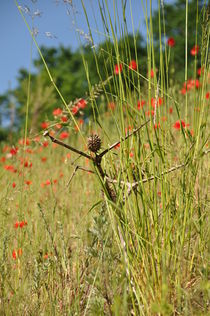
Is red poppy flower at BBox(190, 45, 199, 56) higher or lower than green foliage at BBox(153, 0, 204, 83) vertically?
lower

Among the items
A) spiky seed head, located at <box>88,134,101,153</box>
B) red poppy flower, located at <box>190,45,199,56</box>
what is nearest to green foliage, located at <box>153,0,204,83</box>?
red poppy flower, located at <box>190,45,199,56</box>


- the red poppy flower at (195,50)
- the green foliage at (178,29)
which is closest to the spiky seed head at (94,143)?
the red poppy flower at (195,50)

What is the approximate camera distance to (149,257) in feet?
3.61

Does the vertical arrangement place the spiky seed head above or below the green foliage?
below

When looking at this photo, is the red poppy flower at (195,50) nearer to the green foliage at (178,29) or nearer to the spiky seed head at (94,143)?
the spiky seed head at (94,143)

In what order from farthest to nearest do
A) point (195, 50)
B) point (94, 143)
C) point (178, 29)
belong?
point (178, 29) < point (94, 143) < point (195, 50)

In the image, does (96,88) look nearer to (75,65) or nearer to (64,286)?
(64,286)

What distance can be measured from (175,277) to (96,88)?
659mm

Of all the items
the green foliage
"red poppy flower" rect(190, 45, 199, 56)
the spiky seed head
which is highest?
the green foliage

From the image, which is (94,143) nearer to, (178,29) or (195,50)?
(195,50)

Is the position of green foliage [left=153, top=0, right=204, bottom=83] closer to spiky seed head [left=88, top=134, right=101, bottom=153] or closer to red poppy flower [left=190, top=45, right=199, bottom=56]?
red poppy flower [left=190, top=45, right=199, bottom=56]

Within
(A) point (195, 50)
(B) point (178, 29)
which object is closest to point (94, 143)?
(A) point (195, 50)

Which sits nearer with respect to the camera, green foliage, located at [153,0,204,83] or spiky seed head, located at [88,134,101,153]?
spiky seed head, located at [88,134,101,153]

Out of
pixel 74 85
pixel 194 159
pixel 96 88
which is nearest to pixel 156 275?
pixel 194 159
